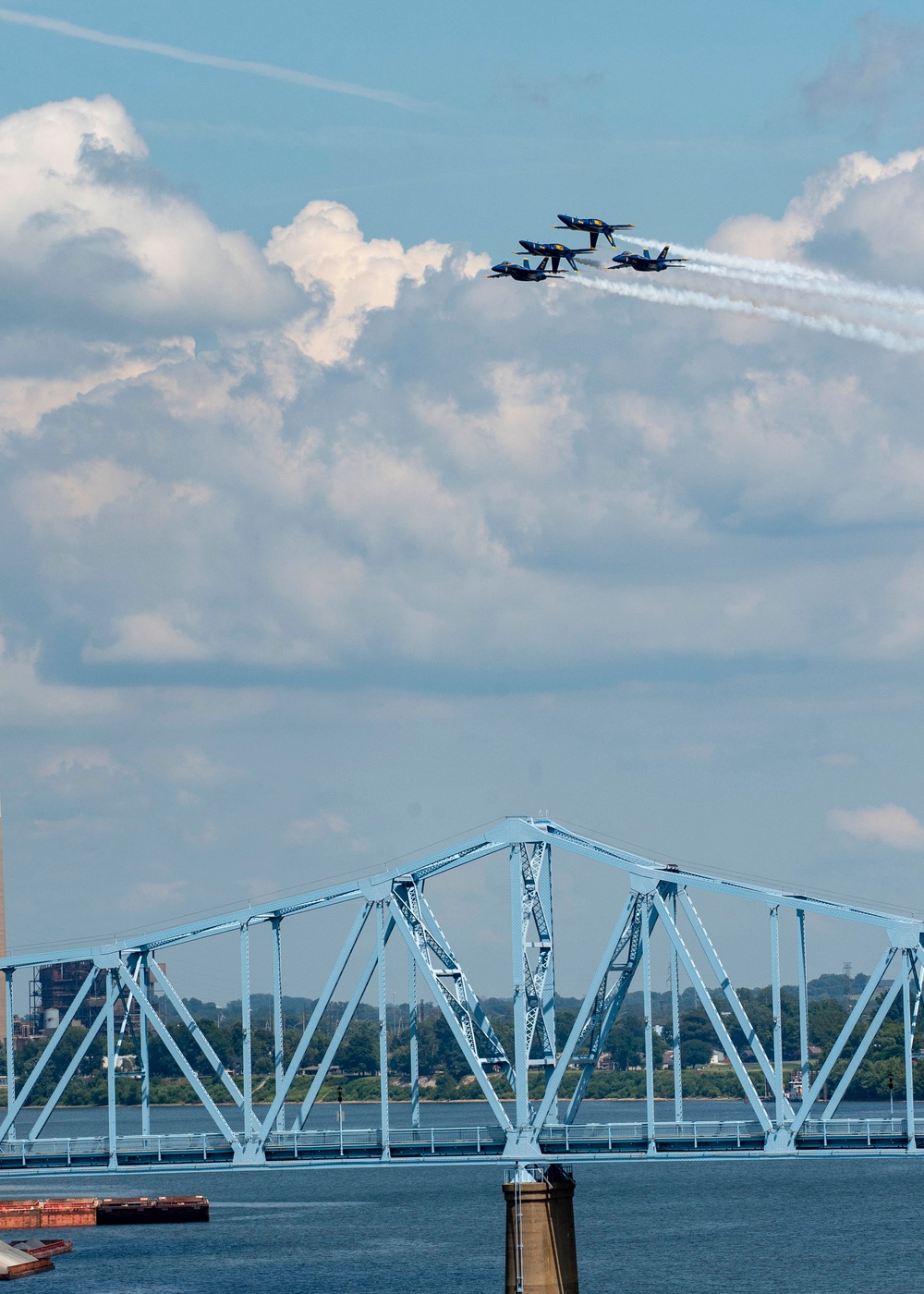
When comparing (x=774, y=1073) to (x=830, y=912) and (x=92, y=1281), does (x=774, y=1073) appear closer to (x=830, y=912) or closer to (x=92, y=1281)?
(x=830, y=912)

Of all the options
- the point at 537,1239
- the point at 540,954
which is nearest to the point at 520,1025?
the point at 540,954

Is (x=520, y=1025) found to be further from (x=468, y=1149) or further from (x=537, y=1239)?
(x=537, y=1239)

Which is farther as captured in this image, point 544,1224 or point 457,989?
point 457,989

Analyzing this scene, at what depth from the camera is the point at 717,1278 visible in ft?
346

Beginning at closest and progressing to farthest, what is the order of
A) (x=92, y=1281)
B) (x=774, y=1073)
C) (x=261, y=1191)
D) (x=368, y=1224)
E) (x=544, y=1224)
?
(x=544, y=1224) → (x=774, y=1073) → (x=92, y=1281) → (x=368, y=1224) → (x=261, y=1191)

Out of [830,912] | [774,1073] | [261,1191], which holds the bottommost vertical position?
[261,1191]

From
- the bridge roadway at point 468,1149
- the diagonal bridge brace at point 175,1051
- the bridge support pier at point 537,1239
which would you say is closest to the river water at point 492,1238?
the bridge roadway at point 468,1149

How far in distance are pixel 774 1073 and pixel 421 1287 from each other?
19030 millimetres

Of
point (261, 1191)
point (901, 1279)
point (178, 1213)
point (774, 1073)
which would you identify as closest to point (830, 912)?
point (774, 1073)

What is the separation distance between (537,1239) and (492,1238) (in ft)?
208

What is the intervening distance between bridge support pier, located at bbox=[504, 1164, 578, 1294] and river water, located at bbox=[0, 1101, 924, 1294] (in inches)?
1582

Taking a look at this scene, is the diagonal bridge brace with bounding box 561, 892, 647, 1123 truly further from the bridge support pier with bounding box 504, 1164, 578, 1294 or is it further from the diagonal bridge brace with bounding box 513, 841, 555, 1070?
the bridge support pier with bounding box 504, 1164, 578, 1294

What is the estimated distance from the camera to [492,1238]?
124188 mm

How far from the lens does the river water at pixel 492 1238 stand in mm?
106750
